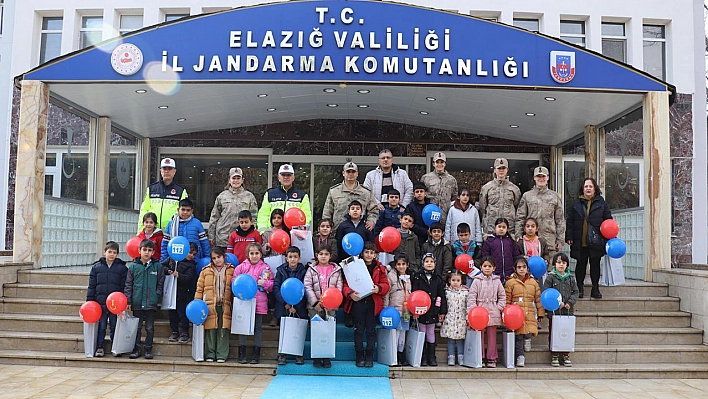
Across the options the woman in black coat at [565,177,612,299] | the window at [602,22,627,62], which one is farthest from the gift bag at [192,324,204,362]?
the window at [602,22,627,62]

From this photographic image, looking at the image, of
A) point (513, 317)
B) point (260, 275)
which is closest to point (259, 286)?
point (260, 275)

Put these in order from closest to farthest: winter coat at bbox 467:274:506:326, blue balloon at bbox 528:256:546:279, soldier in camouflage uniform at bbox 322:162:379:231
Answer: winter coat at bbox 467:274:506:326
blue balloon at bbox 528:256:546:279
soldier in camouflage uniform at bbox 322:162:379:231

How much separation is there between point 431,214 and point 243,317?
262cm

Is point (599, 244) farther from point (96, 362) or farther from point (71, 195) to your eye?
point (71, 195)

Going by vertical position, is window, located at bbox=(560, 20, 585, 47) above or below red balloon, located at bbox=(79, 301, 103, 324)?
above

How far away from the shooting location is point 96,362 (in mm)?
7172

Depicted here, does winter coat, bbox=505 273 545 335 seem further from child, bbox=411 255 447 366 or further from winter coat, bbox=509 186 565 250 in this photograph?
winter coat, bbox=509 186 565 250

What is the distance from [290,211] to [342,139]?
17.5 ft

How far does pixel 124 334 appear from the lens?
284 inches

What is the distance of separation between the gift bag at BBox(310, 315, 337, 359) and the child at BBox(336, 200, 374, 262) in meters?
0.99

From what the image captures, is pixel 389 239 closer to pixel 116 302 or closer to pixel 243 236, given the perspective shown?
pixel 243 236

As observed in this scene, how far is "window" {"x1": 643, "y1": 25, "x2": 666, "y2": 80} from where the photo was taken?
13984mm

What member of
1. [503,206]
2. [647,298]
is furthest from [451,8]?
[647,298]

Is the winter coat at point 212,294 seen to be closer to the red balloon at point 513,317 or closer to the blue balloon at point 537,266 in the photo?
the red balloon at point 513,317
